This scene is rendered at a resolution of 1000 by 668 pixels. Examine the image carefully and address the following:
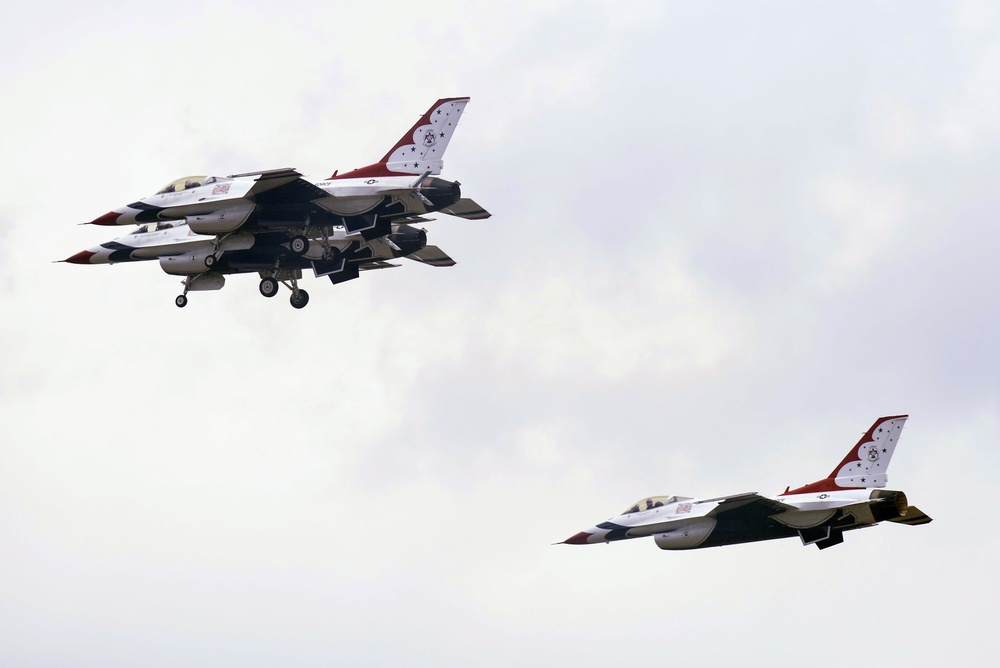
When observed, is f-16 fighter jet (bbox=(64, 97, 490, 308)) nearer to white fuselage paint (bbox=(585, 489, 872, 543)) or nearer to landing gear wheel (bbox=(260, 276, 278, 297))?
landing gear wheel (bbox=(260, 276, 278, 297))

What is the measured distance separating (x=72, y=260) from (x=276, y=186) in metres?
13.5

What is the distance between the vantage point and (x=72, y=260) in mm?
77938

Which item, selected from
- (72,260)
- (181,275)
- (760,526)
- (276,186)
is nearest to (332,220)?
(276,186)

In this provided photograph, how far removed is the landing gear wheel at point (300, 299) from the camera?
75312mm

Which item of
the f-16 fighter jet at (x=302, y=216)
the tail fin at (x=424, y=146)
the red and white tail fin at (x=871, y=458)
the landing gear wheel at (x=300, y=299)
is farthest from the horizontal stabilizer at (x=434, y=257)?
the red and white tail fin at (x=871, y=458)

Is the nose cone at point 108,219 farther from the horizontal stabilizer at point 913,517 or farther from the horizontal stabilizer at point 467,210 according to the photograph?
the horizontal stabilizer at point 913,517

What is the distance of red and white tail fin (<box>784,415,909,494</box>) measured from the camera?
7318cm

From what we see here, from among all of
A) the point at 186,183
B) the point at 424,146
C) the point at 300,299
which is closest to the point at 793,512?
the point at 424,146

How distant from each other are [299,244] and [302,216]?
4.95 ft

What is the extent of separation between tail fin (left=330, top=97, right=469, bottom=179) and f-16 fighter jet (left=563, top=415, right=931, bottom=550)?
55.8 feet

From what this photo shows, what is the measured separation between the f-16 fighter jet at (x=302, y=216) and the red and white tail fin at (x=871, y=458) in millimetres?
18001

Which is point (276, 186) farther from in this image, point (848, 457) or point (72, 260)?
point (848, 457)

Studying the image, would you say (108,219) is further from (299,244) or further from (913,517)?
(913,517)

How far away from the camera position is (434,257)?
7931 centimetres
